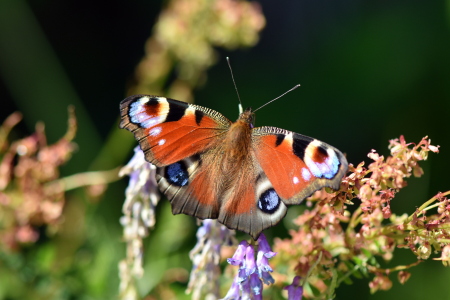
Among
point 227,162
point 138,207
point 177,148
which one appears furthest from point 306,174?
point 138,207

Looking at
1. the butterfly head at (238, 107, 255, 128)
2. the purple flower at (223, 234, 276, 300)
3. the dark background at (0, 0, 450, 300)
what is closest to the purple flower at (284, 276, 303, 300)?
the purple flower at (223, 234, 276, 300)

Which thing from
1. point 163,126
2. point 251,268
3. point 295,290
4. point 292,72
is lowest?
point 292,72

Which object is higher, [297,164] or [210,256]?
[297,164]

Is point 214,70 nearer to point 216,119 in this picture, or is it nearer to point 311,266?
point 216,119

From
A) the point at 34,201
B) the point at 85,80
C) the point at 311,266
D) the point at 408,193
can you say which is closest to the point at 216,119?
the point at 311,266

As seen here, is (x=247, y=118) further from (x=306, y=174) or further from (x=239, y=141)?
(x=306, y=174)

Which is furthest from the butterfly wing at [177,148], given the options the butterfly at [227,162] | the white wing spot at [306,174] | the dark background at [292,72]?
the dark background at [292,72]

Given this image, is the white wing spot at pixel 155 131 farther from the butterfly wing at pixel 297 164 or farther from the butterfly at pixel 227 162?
the butterfly wing at pixel 297 164
